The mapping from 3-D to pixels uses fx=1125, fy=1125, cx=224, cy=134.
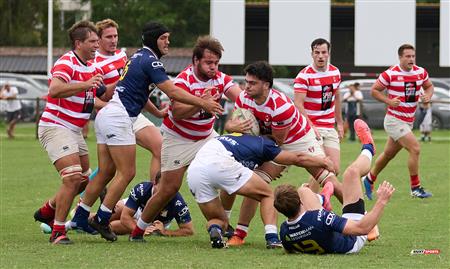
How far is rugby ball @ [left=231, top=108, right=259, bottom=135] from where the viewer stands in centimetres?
1091

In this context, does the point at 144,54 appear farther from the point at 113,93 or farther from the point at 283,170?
the point at 283,170

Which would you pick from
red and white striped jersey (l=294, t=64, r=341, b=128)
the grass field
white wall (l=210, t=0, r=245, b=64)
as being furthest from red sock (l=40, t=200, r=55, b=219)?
white wall (l=210, t=0, r=245, b=64)

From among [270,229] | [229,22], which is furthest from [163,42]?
[229,22]

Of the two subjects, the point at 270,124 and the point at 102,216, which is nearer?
the point at 270,124

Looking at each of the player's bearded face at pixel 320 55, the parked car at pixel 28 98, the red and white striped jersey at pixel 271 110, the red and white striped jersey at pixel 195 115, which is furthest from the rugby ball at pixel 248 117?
the parked car at pixel 28 98

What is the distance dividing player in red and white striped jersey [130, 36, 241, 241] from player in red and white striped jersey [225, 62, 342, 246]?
46cm

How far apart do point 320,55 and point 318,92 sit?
465mm

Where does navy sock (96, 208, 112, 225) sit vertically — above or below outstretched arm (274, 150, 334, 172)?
below

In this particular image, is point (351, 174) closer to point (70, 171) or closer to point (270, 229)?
point (270, 229)

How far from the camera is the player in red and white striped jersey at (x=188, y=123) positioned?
37.0ft

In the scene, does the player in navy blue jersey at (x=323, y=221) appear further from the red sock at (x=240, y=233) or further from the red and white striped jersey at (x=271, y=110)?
the red sock at (x=240, y=233)

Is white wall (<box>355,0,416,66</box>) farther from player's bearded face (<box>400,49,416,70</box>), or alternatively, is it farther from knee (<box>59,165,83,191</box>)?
knee (<box>59,165,83,191</box>)

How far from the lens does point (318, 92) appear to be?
14.1 metres

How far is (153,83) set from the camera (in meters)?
11.4
